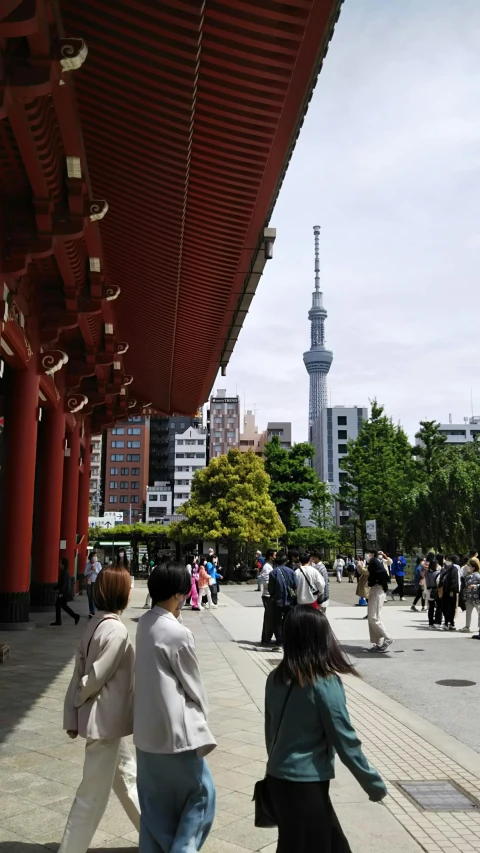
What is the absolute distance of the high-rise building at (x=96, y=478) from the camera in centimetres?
8738

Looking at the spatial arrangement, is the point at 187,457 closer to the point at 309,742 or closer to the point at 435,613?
the point at 435,613

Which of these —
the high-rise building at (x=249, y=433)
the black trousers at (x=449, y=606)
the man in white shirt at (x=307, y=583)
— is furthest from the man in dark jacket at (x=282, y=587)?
the high-rise building at (x=249, y=433)

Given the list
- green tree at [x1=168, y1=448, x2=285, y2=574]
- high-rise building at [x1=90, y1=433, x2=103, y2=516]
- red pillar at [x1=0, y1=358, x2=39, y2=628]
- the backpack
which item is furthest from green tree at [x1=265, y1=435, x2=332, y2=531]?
red pillar at [x1=0, y1=358, x2=39, y2=628]

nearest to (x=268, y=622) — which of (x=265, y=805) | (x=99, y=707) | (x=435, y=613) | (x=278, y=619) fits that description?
(x=278, y=619)

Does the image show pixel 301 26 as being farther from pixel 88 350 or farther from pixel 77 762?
pixel 88 350

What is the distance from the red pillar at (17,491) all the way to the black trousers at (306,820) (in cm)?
1151

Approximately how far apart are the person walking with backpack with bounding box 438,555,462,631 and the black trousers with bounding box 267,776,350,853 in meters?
12.8

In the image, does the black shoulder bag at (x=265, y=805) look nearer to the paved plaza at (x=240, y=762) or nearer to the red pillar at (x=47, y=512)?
the paved plaza at (x=240, y=762)

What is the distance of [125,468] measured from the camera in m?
93.2

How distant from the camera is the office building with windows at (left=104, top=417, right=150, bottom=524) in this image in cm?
9306

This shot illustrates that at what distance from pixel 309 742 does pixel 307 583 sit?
8.82 m

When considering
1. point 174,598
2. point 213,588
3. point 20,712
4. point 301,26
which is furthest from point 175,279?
point 213,588

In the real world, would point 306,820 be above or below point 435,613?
above

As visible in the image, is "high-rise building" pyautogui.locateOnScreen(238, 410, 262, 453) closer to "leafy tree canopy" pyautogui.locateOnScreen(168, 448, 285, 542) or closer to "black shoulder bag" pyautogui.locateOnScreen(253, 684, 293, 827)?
"leafy tree canopy" pyautogui.locateOnScreen(168, 448, 285, 542)
